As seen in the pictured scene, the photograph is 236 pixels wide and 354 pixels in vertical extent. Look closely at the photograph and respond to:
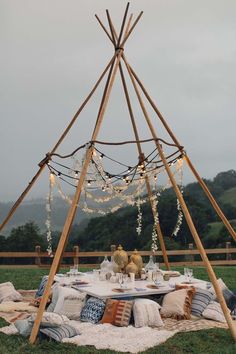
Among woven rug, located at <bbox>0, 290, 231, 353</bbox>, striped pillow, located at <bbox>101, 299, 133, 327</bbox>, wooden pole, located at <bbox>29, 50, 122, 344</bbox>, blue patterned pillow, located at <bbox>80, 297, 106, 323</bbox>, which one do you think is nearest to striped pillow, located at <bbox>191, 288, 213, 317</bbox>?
woven rug, located at <bbox>0, 290, 231, 353</bbox>

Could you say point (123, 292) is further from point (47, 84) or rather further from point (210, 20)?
point (47, 84)

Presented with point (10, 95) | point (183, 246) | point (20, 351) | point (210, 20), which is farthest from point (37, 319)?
point (183, 246)

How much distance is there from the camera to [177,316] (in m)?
6.70

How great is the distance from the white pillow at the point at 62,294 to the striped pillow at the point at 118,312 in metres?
0.66

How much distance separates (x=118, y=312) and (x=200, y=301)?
1357mm

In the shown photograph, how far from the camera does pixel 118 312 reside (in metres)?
6.37

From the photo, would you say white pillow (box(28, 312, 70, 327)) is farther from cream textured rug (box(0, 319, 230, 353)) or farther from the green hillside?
the green hillside

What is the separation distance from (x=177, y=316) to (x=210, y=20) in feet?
25.3

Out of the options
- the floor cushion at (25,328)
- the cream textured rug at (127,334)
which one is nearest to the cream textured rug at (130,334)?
the cream textured rug at (127,334)

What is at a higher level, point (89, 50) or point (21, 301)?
point (89, 50)

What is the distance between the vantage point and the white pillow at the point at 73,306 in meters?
6.68

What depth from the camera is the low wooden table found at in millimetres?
6673

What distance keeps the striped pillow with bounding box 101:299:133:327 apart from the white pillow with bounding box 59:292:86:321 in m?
0.46

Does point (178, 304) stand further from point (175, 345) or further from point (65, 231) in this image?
point (65, 231)
